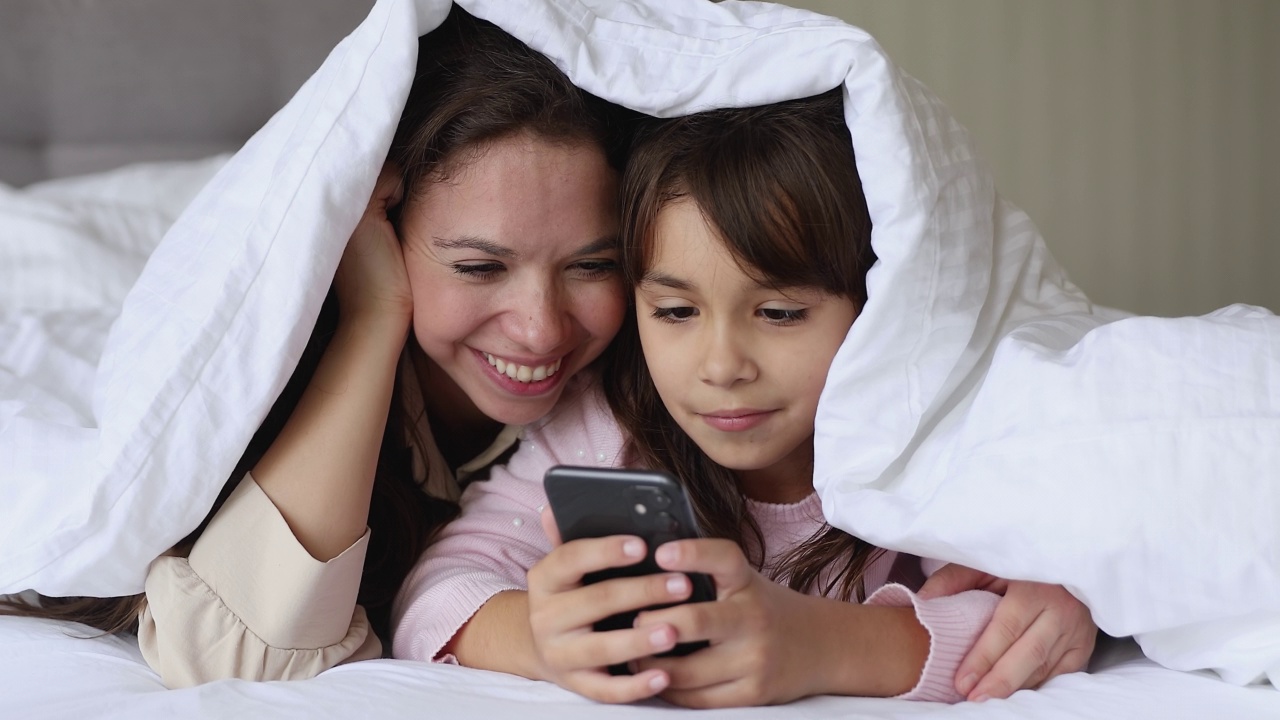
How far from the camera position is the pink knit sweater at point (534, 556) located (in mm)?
786

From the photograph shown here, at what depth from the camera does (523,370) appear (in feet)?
3.28

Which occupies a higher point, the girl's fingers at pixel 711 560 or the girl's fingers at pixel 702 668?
the girl's fingers at pixel 711 560

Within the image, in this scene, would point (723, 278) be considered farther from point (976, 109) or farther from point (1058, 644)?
point (976, 109)

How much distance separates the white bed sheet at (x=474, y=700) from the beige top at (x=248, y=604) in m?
0.04

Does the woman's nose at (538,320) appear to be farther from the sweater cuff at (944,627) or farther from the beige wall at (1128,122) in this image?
the beige wall at (1128,122)

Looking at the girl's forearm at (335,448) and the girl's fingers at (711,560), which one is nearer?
the girl's fingers at (711,560)

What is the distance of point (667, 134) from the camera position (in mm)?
961

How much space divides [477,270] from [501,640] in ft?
1.04

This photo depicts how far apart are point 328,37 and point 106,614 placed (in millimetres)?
1087

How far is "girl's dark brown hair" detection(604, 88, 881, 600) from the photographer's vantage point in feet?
2.93

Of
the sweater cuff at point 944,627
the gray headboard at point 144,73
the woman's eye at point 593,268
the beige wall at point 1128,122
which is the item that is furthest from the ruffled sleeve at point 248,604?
the beige wall at point 1128,122

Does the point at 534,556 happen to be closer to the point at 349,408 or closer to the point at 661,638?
the point at 349,408

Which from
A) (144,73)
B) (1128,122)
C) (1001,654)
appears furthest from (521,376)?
(1128,122)

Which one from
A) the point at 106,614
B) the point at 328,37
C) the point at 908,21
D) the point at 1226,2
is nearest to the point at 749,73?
the point at 106,614
